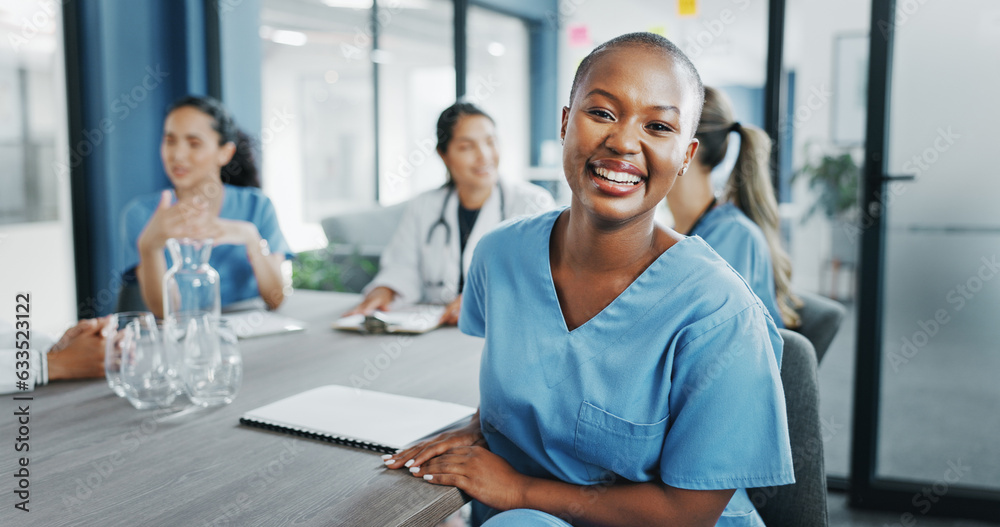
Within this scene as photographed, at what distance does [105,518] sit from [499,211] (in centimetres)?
171

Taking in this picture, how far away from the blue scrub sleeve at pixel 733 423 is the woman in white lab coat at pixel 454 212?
1360 millimetres

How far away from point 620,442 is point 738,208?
1.15 m

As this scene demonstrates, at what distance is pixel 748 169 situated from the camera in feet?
6.39

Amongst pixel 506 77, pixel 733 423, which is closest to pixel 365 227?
pixel 506 77

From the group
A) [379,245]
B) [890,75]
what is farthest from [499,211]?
[379,245]

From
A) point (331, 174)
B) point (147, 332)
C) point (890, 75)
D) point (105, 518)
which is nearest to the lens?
point (105, 518)

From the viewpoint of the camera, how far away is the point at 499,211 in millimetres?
2418

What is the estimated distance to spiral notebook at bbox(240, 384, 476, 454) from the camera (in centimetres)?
107

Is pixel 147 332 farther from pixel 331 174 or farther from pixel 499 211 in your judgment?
pixel 331 174

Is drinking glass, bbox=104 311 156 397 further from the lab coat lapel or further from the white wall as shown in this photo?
the white wall

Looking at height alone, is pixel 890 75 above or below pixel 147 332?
above

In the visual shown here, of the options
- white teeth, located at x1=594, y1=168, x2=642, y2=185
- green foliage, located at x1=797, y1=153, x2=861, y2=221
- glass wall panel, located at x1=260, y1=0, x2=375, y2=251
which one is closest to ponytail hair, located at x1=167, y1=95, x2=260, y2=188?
white teeth, located at x1=594, y1=168, x2=642, y2=185

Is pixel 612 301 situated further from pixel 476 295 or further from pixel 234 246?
pixel 234 246

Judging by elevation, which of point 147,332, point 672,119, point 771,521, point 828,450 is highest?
point 672,119
